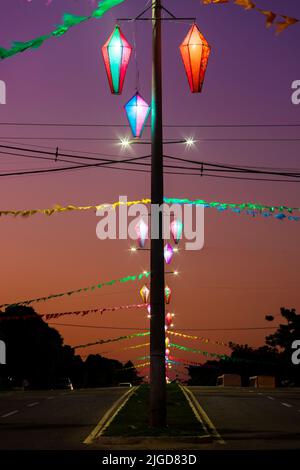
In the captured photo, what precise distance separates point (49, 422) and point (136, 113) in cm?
933

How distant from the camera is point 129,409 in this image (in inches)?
990

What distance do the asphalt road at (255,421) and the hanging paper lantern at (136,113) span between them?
22.5ft

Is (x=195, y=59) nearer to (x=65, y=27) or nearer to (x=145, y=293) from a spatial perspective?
(x=65, y=27)

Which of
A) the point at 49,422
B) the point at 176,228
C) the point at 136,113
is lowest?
the point at 49,422

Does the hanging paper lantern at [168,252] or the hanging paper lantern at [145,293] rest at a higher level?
the hanging paper lantern at [168,252]

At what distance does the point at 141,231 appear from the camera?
2820cm

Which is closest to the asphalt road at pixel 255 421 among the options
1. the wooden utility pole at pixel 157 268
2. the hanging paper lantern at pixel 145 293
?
the wooden utility pole at pixel 157 268

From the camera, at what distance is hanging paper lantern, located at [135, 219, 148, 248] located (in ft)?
92.4

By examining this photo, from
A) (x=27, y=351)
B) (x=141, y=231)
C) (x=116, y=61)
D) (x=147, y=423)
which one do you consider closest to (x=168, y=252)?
(x=141, y=231)

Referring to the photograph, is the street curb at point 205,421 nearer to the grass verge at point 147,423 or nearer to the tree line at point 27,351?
the grass verge at point 147,423

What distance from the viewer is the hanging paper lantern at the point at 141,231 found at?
2816cm
